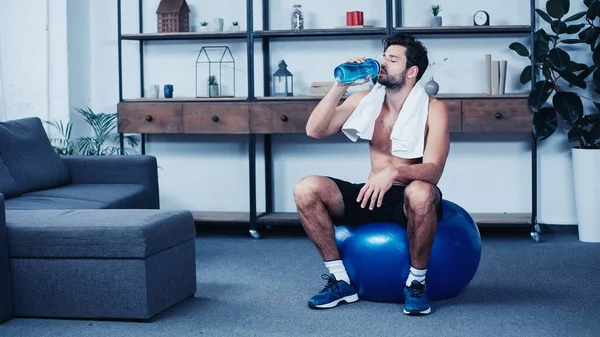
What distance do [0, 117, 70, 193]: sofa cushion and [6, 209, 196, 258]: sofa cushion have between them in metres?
1.17

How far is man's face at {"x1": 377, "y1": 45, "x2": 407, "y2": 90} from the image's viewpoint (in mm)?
3768

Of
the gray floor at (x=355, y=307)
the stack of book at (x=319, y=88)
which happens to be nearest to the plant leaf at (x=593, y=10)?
the gray floor at (x=355, y=307)

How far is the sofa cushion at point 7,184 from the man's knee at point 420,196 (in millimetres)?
2136

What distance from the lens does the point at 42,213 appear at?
3664 millimetres

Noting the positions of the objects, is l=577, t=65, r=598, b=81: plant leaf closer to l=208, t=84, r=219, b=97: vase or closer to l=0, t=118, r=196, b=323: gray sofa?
l=208, t=84, r=219, b=97: vase

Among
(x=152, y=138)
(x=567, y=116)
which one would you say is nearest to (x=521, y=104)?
(x=567, y=116)

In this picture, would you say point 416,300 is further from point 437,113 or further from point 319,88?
point 319,88

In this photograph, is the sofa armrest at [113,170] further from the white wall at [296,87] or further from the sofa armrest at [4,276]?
the sofa armrest at [4,276]

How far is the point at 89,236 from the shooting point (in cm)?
337

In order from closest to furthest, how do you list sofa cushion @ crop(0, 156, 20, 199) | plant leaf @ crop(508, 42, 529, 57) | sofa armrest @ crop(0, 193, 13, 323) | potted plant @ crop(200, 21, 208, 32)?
sofa armrest @ crop(0, 193, 13, 323)
sofa cushion @ crop(0, 156, 20, 199)
plant leaf @ crop(508, 42, 529, 57)
potted plant @ crop(200, 21, 208, 32)

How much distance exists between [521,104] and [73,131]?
2870 millimetres

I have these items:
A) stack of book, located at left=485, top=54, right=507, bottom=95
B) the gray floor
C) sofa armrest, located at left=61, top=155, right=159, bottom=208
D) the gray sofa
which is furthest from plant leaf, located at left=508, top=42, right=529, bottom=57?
the gray sofa

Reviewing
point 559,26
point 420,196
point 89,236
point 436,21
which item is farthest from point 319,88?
point 89,236

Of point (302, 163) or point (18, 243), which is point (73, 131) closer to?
point (302, 163)
